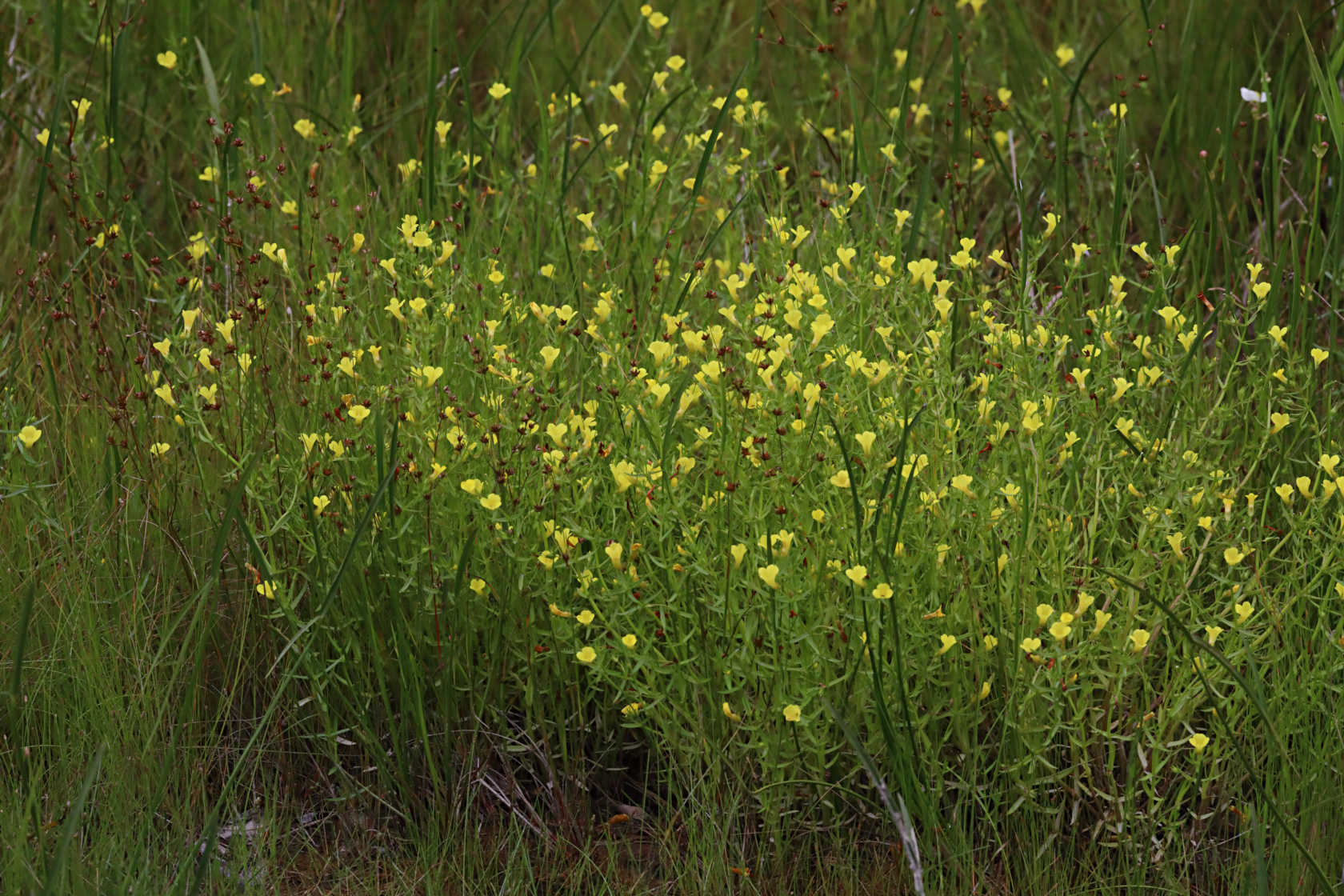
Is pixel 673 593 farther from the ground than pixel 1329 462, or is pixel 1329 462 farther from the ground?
pixel 1329 462

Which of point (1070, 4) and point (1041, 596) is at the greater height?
point (1070, 4)

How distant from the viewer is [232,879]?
2.13m

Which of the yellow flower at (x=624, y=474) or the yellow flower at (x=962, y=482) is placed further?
the yellow flower at (x=624, y=474)

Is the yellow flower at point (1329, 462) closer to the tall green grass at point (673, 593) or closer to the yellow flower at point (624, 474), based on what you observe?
the tall green grass at point (673, 593)

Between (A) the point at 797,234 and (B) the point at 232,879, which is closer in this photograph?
(B) the point at 232,879

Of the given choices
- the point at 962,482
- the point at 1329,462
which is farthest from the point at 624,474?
the point at 1329,462

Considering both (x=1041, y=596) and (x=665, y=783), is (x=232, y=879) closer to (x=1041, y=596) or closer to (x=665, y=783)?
(x=665, y=783)

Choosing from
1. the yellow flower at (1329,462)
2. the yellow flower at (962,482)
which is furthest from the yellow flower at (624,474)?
the yellow flower at (1329,462)

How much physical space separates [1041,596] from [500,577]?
901 millimetres

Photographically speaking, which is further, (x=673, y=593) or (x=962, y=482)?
(x=673, y=593)

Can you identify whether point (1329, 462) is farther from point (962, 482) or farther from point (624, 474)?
point (624, 474)

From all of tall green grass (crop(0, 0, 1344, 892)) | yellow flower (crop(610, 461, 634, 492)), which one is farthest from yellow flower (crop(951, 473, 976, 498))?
yellow flower (crop(610, 461, 634, 492))

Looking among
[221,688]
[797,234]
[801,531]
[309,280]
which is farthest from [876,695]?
[309,280]

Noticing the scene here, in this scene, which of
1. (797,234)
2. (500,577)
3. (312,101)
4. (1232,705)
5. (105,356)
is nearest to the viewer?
(1232,705)
